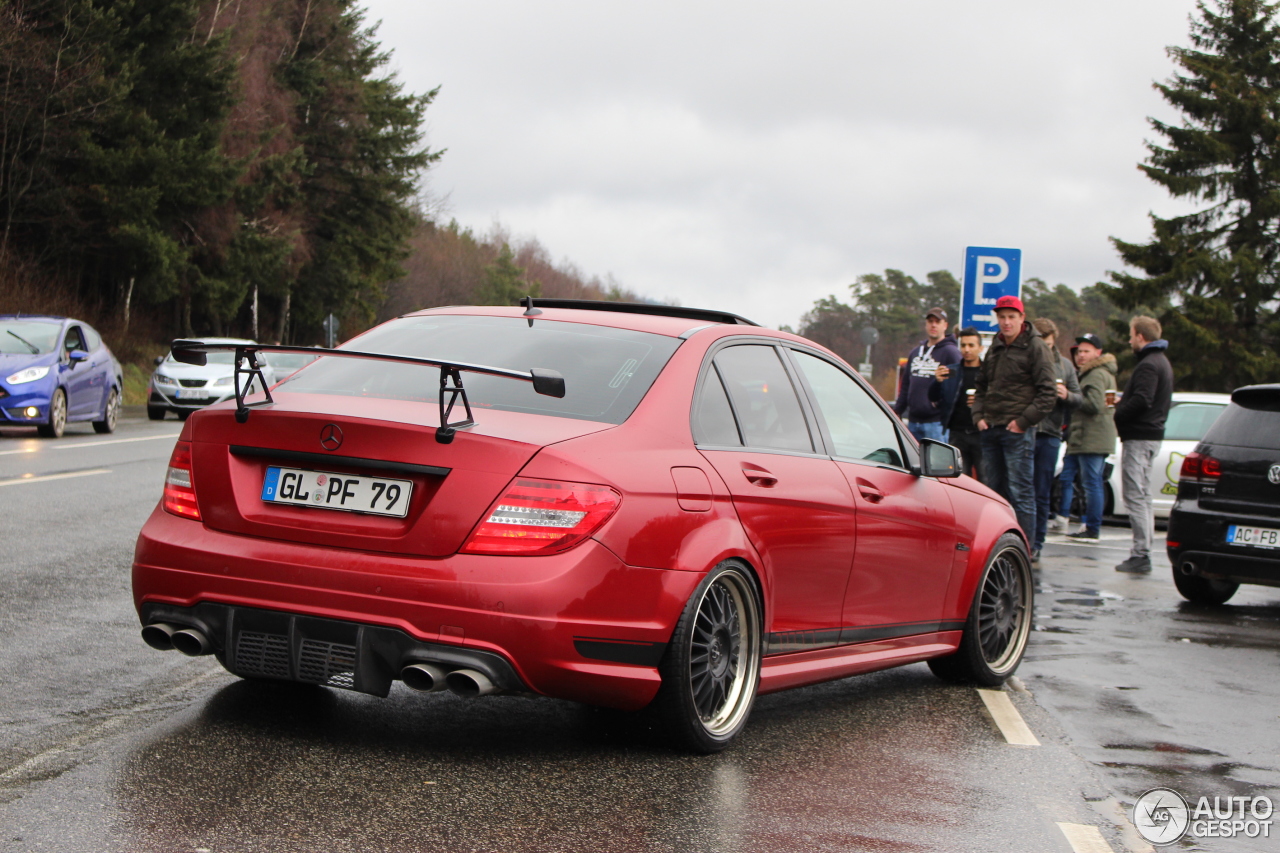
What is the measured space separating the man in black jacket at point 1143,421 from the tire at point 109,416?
49.1 feet

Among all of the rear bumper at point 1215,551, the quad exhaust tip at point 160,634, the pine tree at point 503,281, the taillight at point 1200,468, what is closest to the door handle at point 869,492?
the quad exhaust tip at point 160,634

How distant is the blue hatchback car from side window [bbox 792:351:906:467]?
50.2 ft

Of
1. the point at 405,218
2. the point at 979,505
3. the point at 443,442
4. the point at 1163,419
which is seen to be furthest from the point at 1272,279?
the point at 443,442

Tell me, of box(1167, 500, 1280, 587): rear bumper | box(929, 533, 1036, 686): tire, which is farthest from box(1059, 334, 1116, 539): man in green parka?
box(929, 533, 1036, 686): tire

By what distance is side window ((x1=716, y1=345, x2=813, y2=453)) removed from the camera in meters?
5.36

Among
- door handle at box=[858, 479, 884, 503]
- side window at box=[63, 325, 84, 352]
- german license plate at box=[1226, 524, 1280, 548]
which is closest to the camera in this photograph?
door handle at box=[858, 479, 884, 503]

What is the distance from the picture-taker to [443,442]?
447 centimetres

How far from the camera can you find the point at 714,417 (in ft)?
16.9

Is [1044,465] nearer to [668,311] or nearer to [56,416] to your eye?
[668,311]

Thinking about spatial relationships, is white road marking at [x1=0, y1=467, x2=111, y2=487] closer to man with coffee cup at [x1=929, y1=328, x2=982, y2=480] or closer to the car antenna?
man with coffee cup at [x1=929, y1=328, x2=982, y2=480]

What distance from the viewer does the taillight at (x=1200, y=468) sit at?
A: 392 inches

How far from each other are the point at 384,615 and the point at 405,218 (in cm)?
5733

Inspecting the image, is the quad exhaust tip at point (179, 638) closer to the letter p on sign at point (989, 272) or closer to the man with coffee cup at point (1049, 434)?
the man with coffee cup at point (1049, 434)

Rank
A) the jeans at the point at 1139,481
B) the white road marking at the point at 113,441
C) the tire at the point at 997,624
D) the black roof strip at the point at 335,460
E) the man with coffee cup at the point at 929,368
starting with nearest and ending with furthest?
the black roof strip at the point at 335,460 < the tire at the point at 997,624 < the jeans at the point at 1139,481 < the man with coffee cup at the point at 929,368 < the white road marking at the point at 113,441
